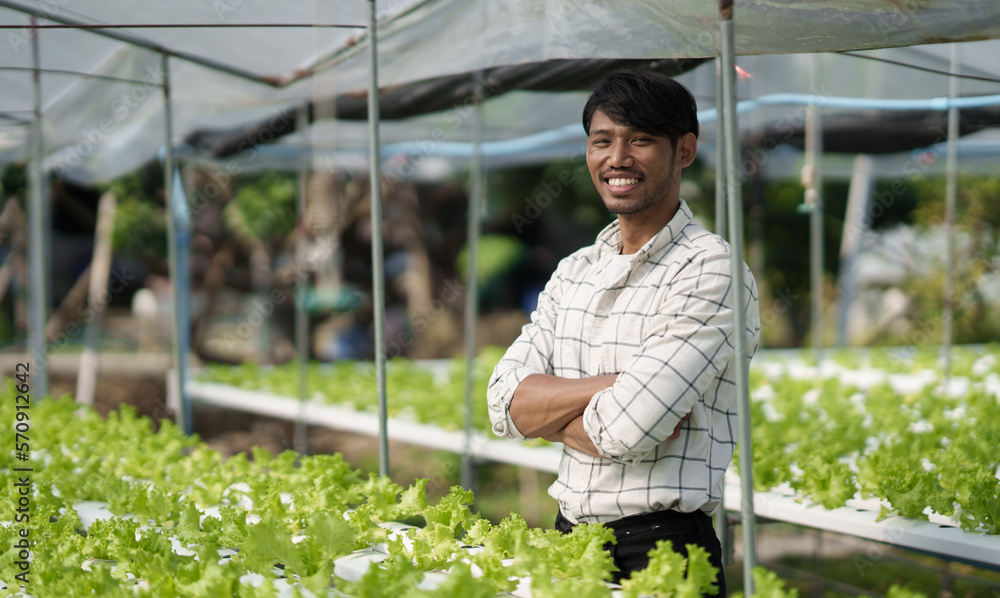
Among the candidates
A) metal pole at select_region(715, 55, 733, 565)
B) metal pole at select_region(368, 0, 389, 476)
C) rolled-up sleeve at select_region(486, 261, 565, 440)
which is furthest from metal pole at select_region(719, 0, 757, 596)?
metal pole at select_region(368, 0, 389, 476)

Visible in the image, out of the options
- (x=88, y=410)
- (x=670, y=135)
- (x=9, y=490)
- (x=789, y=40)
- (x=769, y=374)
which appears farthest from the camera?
(x=769, y=374)

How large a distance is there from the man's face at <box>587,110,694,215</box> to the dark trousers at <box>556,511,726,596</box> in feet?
2.11

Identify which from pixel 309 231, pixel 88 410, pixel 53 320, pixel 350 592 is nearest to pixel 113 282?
pixel 53 320

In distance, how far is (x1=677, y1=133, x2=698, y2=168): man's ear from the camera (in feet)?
6.15

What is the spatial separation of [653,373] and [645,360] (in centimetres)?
3

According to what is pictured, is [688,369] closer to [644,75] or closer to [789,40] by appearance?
[644,75]

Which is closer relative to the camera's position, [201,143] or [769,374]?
[201,143]

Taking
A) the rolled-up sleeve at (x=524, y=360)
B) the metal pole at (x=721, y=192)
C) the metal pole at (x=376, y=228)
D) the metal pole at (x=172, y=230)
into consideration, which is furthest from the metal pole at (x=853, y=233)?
the rolled-up sleeve at (x=524, y=360)

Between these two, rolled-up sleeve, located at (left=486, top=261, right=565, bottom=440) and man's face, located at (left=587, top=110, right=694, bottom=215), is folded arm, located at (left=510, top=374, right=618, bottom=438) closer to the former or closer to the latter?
rolled-up sleeve, located at (left=486, top=261, right=565, bottom=440)

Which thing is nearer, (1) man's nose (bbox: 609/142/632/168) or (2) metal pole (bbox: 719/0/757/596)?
(2) metal pole (bbox: 719/0/757/596)

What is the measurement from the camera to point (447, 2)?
Result: 3.21 metres

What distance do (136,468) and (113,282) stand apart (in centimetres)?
1108

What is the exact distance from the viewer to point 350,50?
378 cm

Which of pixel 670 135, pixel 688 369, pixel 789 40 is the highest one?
pixel 789 40
